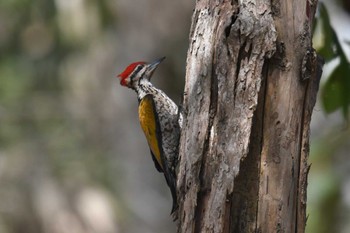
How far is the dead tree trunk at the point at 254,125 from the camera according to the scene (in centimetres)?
373

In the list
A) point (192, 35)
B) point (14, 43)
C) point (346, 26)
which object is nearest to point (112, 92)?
point (14, 43)

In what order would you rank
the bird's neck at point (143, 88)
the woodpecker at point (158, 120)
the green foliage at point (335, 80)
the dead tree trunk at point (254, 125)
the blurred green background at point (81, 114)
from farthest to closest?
the blurred green background at point (81, 114) → the bird's neck at point (143, 88) → the green foliage at point (335, 80) → the woodpecker at point (158, 120) → the dead tree trunk at point (254, 125)

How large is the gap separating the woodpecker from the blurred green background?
15.0ft

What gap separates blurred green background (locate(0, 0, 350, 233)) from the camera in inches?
452

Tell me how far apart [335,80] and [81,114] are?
9371 millimetres

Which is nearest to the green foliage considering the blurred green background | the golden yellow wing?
the golden yellow wing

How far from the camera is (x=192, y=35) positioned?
Result: 410 centimetres

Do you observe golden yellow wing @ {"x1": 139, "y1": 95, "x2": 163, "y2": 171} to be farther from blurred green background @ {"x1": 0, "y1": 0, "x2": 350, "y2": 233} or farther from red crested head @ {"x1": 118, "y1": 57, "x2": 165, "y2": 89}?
blurred green background @ {"x1": 0, "y1": 0, "x2": 350, "y2": 233}

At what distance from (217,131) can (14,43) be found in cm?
1021

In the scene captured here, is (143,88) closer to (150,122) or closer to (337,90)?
(150,122)

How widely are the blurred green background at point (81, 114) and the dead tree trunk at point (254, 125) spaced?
6100 mm

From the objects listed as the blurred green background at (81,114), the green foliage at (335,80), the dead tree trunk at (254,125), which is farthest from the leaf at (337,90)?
the blurred green background at (81,114)

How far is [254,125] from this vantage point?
12.4 ft

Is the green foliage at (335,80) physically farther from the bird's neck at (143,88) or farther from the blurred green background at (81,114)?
the blurred green background at (81,114)
